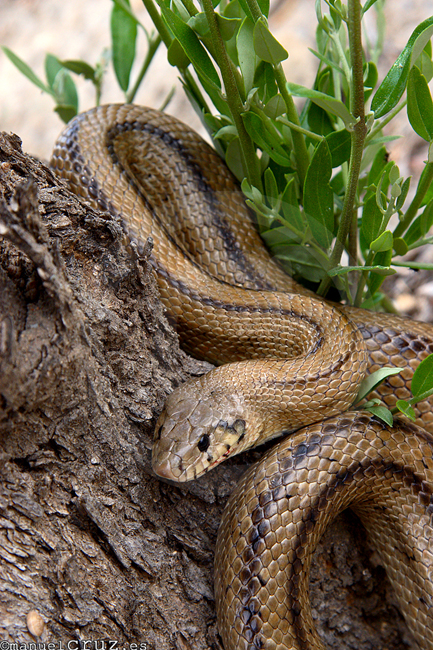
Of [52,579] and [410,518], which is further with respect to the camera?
[410,518]

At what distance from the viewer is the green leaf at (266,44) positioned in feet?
6.03

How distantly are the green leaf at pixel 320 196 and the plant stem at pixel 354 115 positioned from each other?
0.12m

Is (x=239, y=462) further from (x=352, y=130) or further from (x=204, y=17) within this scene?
(x=204, y=17)

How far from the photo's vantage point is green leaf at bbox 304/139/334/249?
2.29 metres

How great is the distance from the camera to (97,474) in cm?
213

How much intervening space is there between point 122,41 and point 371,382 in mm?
2736

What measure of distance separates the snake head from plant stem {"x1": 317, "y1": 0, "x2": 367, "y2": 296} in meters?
0.92

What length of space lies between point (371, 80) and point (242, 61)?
911 millimetres

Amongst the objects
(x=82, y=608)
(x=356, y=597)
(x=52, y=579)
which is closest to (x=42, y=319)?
(x=52, y=579)

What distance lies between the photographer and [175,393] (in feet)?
8.14

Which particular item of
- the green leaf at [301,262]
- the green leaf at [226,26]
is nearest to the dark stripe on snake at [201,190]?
the green leaf at [301,262]

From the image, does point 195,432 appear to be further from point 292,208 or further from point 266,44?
point 266,44

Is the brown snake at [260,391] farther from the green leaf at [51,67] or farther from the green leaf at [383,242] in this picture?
the green leaf at [51,67]

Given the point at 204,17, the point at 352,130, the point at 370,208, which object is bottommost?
the point at 370,208
